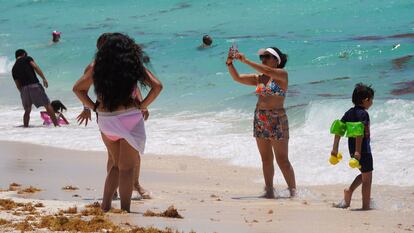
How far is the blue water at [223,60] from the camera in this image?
11.6 metres

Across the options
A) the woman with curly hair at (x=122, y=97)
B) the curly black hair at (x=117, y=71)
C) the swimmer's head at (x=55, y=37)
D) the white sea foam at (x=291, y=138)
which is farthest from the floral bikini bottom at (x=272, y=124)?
the swimmer's head at (x=55, y=37)

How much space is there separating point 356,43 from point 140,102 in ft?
52.9

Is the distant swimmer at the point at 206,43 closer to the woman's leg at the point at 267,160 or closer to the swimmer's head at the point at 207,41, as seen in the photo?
the swimmer's head at the point at 207,41

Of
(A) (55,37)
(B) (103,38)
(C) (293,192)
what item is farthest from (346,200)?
(A) (55,37)

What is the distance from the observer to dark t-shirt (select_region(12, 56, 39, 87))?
46.3ft

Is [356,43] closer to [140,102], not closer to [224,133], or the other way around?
[224,133]

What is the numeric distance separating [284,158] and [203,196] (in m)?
0.79

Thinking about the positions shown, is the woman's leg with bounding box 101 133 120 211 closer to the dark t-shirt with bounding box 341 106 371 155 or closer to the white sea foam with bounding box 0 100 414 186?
the dark t-shirt with bounding box 341 106 371 155

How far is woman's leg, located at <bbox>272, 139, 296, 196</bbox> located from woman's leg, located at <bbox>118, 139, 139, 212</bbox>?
5.85 ft

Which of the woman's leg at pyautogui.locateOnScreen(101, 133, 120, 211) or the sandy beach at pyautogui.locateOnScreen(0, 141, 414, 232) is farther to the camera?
the woman's leg at pyautogui.locateOnScreen(101, 133, 120, 211)

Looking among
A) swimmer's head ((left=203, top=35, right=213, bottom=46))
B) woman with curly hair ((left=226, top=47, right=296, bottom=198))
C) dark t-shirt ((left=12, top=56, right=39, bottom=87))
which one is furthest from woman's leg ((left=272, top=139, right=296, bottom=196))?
swimmer's head ((left=203, top=35, right=213, bottom=46))

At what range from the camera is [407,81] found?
15836 millimetres

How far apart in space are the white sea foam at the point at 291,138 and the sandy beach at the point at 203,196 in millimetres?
366

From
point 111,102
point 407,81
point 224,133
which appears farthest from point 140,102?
point 407,81
